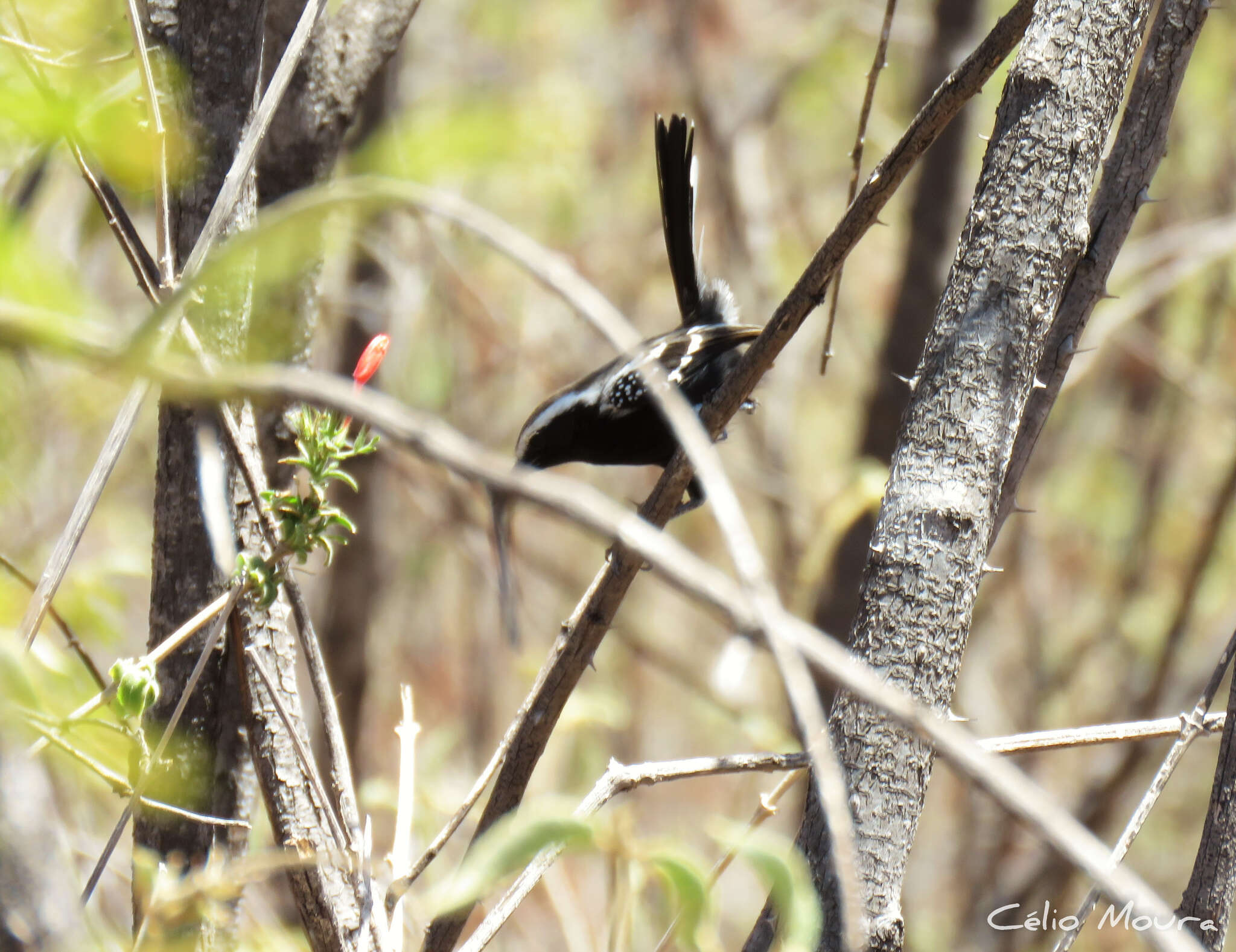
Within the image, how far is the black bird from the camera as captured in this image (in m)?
4.08

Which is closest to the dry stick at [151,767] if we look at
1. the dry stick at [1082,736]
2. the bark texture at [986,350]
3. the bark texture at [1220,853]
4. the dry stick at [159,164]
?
the dry stick at [159,164]

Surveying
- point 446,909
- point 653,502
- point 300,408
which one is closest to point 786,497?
point 653,502

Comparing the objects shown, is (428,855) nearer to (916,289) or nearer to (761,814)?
(761,814)

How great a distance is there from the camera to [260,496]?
1809mm

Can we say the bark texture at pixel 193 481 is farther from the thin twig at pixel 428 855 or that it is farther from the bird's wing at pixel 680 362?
the bird's wing at pixel 680 362

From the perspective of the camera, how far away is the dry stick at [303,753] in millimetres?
1830

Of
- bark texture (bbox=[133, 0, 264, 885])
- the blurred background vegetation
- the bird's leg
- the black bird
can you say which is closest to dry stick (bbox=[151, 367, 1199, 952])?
bark texture (bbox=[133, 0, 264, 885])

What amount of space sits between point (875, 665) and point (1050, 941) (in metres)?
5.21

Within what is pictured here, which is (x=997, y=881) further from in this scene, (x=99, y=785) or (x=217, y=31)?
(x=217, y=31)

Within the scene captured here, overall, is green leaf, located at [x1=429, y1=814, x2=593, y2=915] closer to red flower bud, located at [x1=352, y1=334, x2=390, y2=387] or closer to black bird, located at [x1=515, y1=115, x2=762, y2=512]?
red flower bud, located at [x1=352, y1=334, x2=390, y2=387]

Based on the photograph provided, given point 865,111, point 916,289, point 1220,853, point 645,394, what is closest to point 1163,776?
point 1220,853

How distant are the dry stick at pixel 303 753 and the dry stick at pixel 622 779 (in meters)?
0.30

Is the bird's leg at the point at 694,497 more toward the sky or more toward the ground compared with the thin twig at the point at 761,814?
Result: more toward the sky

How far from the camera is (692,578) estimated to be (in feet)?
2.39
